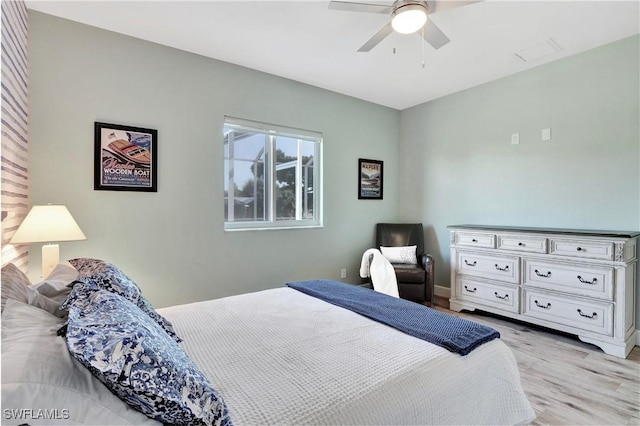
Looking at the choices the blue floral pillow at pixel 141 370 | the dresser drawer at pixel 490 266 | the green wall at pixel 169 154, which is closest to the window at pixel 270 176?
the green wall at pixel 169 154

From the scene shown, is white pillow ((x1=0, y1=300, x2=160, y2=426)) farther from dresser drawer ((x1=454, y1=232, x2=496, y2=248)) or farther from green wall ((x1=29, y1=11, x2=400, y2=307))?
dresser drawer ((x1=454, y1=232, x2=496, y2=248))

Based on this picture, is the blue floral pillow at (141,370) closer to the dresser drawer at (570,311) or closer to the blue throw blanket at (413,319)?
the blue throw blanket at (413,319)

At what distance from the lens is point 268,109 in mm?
3469

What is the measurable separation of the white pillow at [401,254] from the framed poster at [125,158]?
274cm

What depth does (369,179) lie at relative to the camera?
4410mm

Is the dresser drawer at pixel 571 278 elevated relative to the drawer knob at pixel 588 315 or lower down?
elevated

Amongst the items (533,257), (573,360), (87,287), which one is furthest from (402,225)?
(87,287)

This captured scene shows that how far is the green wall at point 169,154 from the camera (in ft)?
7.91

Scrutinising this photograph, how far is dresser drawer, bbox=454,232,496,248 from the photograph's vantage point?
332 centimetres

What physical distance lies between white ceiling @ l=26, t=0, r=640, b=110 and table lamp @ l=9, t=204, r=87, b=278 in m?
1.52

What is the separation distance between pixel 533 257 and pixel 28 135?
171 inches

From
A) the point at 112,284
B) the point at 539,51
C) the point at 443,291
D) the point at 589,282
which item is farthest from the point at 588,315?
the point at 112,284

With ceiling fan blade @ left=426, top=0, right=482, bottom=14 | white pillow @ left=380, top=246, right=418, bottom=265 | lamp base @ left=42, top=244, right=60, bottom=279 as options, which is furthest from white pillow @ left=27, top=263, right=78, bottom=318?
white pillow @ left=380, top=246, right=418, bottom=265

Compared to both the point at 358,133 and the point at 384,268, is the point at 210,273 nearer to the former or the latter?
the point at 384,268
